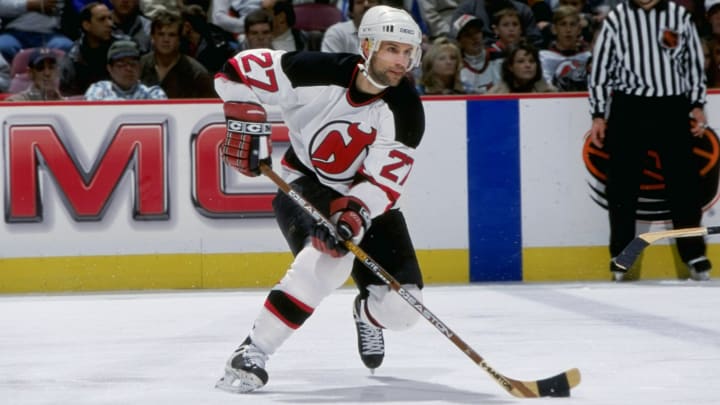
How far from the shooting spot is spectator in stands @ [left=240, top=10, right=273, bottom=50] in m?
6.49

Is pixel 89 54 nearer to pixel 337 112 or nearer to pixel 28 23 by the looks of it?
pixel 28 23

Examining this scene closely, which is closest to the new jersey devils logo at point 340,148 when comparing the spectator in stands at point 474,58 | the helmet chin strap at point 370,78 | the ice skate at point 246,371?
the helmet chin strap at point 370,78

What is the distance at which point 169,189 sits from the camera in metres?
5.95

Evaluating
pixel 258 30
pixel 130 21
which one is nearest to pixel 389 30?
pixel 258 30

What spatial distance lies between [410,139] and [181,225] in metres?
2.60

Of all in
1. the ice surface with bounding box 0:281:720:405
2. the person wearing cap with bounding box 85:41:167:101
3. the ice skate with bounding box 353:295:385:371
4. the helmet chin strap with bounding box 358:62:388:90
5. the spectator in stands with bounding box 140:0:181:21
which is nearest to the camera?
the ice surface with bounding box 0:281:720:405

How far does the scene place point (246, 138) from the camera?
352 cm

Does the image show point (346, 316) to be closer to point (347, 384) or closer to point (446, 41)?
point (347, 384)

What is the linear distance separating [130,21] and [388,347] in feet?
10.4

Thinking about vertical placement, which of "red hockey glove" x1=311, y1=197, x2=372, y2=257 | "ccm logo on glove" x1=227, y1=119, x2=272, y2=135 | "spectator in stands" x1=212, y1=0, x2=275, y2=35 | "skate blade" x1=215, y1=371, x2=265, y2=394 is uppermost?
"spectator in stands" x1=212, y1=0, x2=275, y2=35

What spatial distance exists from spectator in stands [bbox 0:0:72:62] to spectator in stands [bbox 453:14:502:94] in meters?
1.94

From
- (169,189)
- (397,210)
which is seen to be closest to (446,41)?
(169,189)

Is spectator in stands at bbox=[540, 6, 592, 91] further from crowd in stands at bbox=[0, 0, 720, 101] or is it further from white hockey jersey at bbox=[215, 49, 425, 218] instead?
white hockey jersey at bbox=[215, 49, 425, 218]

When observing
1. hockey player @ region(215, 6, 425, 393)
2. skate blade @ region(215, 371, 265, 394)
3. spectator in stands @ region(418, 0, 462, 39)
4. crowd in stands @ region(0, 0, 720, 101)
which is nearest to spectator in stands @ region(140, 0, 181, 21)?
crowd in stands @ region(0, 0, 720, 101)
